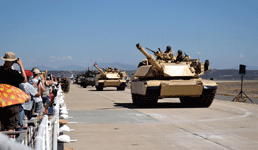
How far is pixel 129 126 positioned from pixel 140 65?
1028cm

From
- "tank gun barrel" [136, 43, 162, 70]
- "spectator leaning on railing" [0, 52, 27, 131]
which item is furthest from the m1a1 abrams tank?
"spectator leaning on railing" [0, 52, 27, 131]

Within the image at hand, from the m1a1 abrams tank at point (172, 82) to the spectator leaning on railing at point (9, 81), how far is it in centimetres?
1022

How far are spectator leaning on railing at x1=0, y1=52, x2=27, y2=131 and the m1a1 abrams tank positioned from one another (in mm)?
10221

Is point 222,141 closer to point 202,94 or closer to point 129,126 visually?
point 129,126

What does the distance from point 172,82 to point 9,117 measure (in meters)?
11.3

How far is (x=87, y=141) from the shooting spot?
7406 millimetres

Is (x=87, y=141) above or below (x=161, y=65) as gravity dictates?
below

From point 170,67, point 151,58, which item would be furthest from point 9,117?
point 170,67

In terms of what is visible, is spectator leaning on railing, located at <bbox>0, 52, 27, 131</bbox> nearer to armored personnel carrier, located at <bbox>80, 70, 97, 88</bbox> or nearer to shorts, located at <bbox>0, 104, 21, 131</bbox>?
shorts, located at <bbox>0, 104, 21, 131</bbox>

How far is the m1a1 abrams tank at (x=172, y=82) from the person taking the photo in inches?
598

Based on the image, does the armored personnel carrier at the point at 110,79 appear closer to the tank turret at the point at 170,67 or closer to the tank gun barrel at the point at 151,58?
the tank turret at the point at 170,67

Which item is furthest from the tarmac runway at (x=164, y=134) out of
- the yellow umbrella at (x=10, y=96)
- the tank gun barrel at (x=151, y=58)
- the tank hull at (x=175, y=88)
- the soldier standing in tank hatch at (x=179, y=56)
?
the soldier standing in tank hatch at (x=179, y=56)

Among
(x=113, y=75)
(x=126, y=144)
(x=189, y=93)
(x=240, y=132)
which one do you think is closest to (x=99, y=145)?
(x=126, y=144)

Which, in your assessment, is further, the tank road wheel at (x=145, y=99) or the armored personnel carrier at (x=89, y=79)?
the armored personnel carrier at (x=89, y=79)
